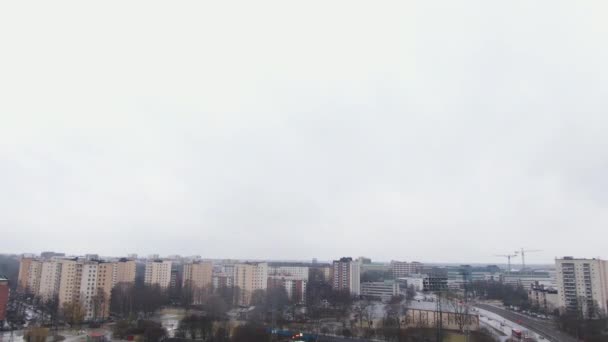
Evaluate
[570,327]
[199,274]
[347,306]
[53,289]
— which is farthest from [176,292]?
[570,327]

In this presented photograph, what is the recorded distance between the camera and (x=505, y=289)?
40.8 m

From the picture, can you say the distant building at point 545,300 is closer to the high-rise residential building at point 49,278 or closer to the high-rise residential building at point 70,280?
the high-rise residential building at point 70,280

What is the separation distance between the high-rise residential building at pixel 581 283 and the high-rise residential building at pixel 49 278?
98.7ft

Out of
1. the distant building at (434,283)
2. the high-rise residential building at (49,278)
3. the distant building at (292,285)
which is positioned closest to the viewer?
the high-rise residential building at (49,278)

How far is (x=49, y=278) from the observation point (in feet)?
88.5

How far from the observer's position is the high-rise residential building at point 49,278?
2569 cm

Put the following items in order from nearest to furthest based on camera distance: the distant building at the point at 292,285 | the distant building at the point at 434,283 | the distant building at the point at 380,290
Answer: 1. the distant building at the point at 292,285
2. the distant building at the point at 380,290
3. the distant building at the point at 434,283

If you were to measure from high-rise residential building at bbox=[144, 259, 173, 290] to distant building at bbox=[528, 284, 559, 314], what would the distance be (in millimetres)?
28203

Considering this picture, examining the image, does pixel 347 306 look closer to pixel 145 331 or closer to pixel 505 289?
pixel 145 331

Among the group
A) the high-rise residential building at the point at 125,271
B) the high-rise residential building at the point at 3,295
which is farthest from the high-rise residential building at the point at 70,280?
the high-rise residential building at the point at 125,271

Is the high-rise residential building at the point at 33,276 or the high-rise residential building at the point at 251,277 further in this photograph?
the high-rise residential building at the point at 251,277

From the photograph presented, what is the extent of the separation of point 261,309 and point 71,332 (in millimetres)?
10208

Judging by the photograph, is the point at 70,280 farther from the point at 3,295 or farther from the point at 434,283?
the point at 434,283

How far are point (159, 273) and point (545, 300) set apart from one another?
29.5 metres
